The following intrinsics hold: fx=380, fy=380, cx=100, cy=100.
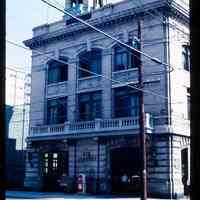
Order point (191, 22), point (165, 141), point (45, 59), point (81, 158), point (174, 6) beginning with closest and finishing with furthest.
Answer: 1. point (191, 22)
2. point (165, 141)
3. point (174, 6)
4. point (81, 158)
5. point (45, 59)

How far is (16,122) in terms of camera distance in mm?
45219

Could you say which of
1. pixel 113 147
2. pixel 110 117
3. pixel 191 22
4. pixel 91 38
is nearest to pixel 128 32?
pixel 91 38

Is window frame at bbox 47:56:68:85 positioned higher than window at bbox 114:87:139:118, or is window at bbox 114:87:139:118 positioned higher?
window frame at bbox 47:56:68:85

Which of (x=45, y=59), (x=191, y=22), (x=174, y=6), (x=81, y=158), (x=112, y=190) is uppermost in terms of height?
(x=174, y=6)

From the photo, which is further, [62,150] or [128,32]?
[62,150]

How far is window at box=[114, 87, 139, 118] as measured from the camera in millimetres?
28750

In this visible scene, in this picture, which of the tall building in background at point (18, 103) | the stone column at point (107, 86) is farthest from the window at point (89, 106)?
the tall building in background at point (18, 103)

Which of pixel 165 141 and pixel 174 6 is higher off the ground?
pixel 174 6

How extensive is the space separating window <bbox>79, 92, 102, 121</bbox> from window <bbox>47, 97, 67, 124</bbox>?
1.82 m

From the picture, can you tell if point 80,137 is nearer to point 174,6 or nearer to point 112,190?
point 112,190

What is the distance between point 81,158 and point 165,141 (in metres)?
7.62

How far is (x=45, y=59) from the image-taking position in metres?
35.7

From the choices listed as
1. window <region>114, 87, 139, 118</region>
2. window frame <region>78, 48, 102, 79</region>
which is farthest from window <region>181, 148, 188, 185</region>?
window frame <region>78, 48, 102, 79</region>

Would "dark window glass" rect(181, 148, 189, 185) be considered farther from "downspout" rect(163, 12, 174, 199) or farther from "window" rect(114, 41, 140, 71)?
"window" rect(114, 41, 140, 71)
